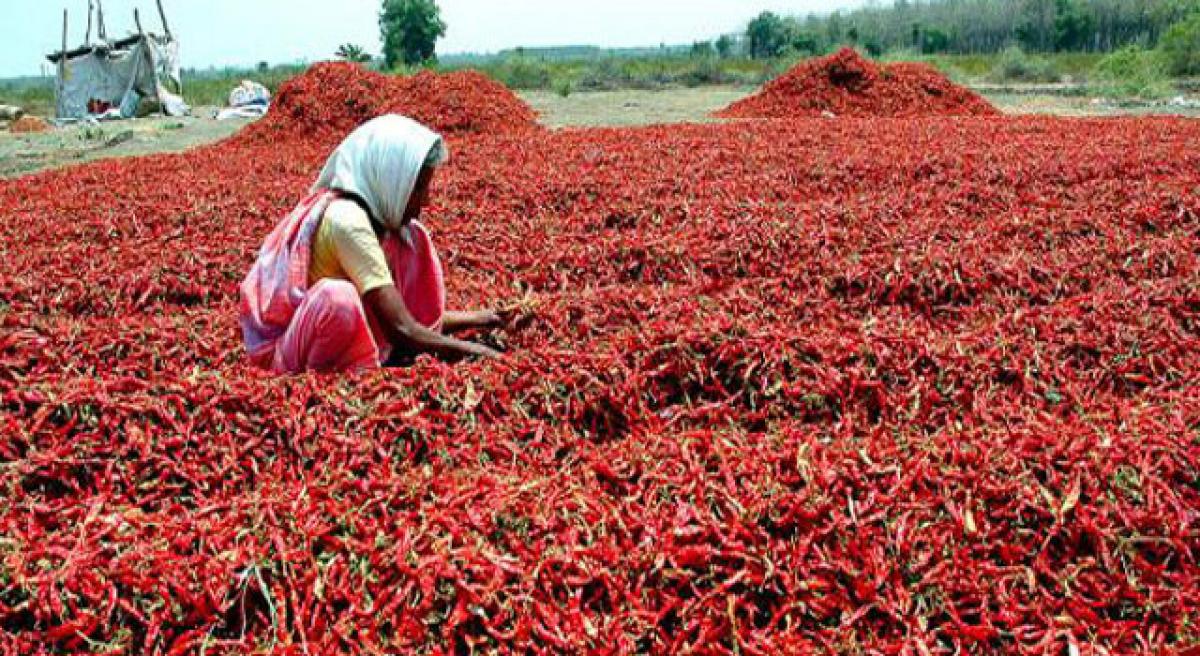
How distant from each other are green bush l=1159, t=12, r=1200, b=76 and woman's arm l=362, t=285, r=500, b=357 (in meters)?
32.8

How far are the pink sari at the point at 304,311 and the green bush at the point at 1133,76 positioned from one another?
82.2 ft

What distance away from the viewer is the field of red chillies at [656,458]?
2.66m

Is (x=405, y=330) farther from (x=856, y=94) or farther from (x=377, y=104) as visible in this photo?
(x=856, y=94)

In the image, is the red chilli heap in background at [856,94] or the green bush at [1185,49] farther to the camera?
the green bush at [1185,49]

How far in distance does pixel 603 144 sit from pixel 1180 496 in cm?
967

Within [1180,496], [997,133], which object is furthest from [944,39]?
[1180,496]

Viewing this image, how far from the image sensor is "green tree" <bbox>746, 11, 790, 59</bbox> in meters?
67.7

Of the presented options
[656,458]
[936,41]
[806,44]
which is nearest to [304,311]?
[656,458]

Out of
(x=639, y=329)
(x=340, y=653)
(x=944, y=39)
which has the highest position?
(x=944, y=39)

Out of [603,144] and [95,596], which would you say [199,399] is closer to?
[95,596]

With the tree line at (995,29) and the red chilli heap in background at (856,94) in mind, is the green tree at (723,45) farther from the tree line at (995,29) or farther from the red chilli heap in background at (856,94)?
the red chilli heap in background at (856,94)

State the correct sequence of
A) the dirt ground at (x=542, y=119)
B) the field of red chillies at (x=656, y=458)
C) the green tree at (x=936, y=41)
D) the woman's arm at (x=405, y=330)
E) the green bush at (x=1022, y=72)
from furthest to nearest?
the green tree at (x=936, y=41), the green bush at (x=1022, y=72), the dirt ground at (x=542, y=119), the woman's arm at (x=405, y=330), the field of red chillies at (x=656, y=458)

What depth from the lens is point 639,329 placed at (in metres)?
4.54

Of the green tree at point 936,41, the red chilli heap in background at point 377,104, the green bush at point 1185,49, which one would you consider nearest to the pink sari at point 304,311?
the red chilli heap in background at point 377,104
